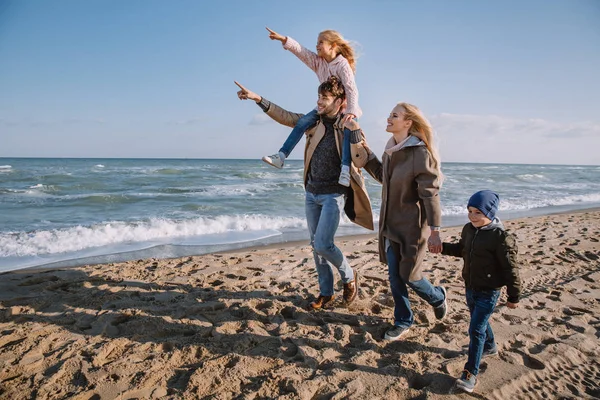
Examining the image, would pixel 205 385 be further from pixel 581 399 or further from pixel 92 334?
pixel 581 399

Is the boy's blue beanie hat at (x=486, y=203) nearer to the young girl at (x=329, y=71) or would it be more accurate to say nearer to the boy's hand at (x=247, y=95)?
the young girl at (x=329, y=71)

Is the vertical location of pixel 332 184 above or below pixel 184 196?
above

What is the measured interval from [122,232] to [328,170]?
20.2ft

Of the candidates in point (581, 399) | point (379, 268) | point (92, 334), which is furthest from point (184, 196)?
point (581, 399)

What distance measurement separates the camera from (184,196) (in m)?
14.7

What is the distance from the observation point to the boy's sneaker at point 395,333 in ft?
10.1

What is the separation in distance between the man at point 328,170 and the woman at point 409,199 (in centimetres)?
40

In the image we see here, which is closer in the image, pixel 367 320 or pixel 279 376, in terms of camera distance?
pixel 279 376

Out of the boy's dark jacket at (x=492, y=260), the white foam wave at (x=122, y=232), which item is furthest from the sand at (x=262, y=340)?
the white foam wave at (x=122, y=232)

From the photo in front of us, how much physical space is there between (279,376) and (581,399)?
1934mm

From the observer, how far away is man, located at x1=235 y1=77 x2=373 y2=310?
10.8ft

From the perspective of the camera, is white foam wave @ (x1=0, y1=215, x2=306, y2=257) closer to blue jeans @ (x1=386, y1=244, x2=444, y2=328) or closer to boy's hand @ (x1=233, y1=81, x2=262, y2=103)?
boy's hand @ (x1=233, y1=81, x2=262, y2=103)

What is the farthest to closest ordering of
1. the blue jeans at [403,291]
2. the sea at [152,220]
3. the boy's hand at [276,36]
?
1. the sea at [152,220]
2. the boy's hand at [276,36]
3. the blue jeans at [403,291]

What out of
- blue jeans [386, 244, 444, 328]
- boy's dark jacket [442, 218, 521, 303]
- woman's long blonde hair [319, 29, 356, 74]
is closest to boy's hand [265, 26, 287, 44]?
woman's long blonde hair [319, 29, 356, 74]
